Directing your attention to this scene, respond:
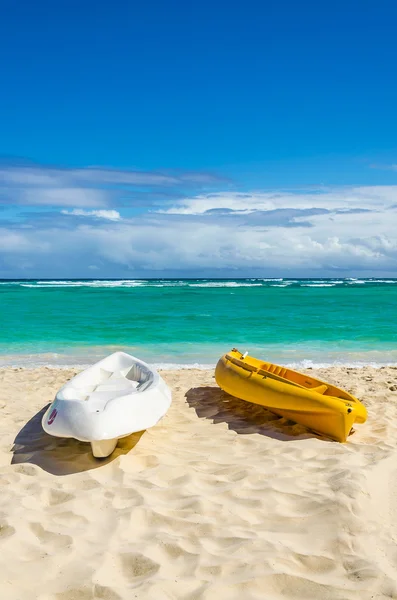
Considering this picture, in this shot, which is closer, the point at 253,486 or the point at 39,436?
the point at 253,486

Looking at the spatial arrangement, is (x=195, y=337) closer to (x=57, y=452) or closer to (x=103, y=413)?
(x=57, y=452)

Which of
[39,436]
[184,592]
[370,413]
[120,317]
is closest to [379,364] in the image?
[370,413]

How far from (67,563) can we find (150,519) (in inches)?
30.4

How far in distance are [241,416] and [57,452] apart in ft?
8.56

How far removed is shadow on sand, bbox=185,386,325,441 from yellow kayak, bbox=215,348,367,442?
0.49 ft

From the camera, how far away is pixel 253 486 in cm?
442

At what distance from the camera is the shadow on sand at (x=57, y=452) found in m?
4.84

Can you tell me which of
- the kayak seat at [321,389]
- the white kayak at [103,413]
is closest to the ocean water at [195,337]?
the kayak seat at [321,389]

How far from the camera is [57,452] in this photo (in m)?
5.19

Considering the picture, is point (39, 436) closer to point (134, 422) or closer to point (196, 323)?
point (134, 422)

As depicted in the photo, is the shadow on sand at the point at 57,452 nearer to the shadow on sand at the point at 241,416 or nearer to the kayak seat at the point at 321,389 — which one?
the shadow on sand at the point at 241,416

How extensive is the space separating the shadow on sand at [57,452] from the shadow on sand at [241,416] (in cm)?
135

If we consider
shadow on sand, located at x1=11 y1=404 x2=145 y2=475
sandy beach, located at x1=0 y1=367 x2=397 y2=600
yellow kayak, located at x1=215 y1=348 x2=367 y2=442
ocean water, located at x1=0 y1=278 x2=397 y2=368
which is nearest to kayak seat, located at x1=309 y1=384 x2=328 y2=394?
yellow kayak, located at x1=215 y1=348 x2=367 y2=442

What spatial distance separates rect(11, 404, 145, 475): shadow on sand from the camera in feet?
15.9
